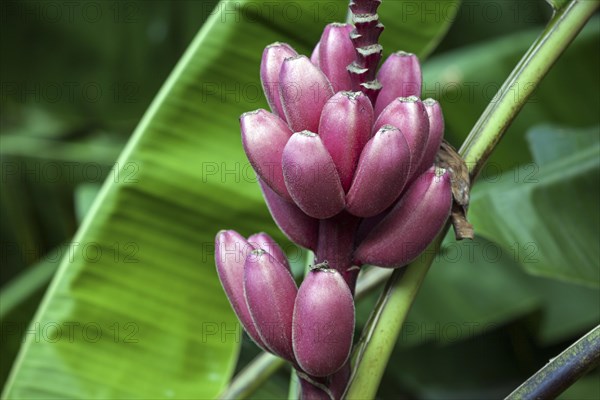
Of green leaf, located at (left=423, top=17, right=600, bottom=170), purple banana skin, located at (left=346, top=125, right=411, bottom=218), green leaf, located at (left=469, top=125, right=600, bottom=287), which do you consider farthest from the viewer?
green leaf, located at (left=423, top=17, right=600, bottom=170)

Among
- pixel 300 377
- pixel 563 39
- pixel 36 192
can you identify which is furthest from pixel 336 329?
pixel 36 192

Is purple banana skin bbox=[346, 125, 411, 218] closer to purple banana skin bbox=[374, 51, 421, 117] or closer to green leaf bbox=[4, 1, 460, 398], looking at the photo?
purple banana skin bbox=[374, 51, 421, 117]

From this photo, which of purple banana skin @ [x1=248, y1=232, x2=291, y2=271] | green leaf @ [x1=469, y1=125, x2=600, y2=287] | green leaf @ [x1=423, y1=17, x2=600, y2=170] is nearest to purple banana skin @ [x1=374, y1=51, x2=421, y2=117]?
purple banana skin @ [x1=248, y1=232, x2=291, y2=271]

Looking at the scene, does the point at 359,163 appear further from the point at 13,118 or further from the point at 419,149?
the point at 13,118

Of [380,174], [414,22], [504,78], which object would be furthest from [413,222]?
Answer: [504,78]

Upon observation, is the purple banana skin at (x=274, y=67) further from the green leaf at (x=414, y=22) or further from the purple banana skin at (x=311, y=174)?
the green leaf at (x=414, y=22)

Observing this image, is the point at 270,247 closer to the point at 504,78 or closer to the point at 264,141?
the point at 264,141
